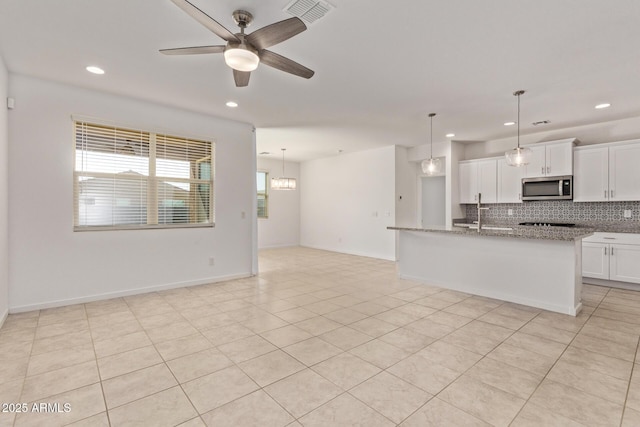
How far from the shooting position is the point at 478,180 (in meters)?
6.36

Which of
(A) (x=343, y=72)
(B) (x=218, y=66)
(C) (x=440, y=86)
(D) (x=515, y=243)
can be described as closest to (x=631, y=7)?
(C) (x=440, y=86)

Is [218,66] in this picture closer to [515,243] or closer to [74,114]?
[74,114]

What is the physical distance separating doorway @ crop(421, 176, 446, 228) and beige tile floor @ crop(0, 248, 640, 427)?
3.80 meters

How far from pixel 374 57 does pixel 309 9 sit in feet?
3.23

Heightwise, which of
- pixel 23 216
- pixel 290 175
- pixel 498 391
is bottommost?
pixel 498 391

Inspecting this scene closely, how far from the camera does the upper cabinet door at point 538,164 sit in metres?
5.42

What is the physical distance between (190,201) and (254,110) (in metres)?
1.75

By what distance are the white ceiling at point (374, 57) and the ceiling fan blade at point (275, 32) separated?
0.28 metres

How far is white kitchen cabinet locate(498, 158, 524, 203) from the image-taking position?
5.79 metres

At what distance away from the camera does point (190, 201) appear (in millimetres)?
4773

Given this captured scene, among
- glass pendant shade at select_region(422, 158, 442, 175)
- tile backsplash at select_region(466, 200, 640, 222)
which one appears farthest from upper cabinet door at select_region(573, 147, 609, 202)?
glass pendant shade at select_region(422, 158, 442, 175)

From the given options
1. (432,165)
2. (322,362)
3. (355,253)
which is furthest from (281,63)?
(355,253)

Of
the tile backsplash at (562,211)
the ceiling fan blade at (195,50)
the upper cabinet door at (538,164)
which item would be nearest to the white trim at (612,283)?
the tile backsplash at (562,211)

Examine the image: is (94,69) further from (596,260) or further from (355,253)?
(596,260)
